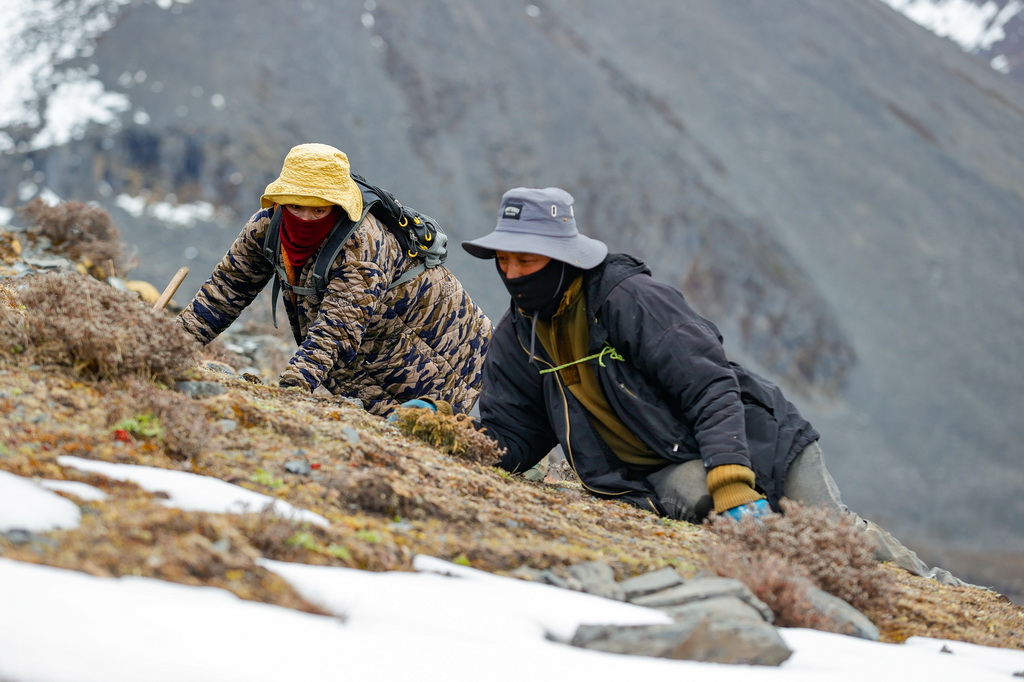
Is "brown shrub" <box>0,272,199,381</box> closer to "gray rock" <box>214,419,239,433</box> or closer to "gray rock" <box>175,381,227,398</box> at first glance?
"gray rock" <box>175,381,227,398</box>

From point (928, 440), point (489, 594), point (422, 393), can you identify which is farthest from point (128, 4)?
point (489, 594)

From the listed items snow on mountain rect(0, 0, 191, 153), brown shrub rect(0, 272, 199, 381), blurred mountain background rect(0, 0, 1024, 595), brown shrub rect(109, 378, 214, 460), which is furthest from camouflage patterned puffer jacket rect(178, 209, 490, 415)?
snow on mountain rect(0, 0, 191, 153)

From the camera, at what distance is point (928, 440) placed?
4288cm

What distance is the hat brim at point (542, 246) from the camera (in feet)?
14.8

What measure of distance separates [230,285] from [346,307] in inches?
40.0

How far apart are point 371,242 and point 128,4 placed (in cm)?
4984

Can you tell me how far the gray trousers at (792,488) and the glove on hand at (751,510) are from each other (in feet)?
0.92

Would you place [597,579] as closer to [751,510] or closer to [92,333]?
[751,510]

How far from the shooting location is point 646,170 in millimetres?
50156

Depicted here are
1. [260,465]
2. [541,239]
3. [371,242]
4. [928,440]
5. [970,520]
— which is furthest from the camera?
[928,440]

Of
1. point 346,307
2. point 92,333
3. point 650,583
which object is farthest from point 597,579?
point 346,307

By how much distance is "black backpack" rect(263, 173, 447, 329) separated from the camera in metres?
5.51

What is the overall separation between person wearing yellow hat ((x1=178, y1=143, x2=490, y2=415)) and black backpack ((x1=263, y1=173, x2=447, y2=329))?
0.02 m

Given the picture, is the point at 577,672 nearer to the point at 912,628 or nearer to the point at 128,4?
the point at 912,628
